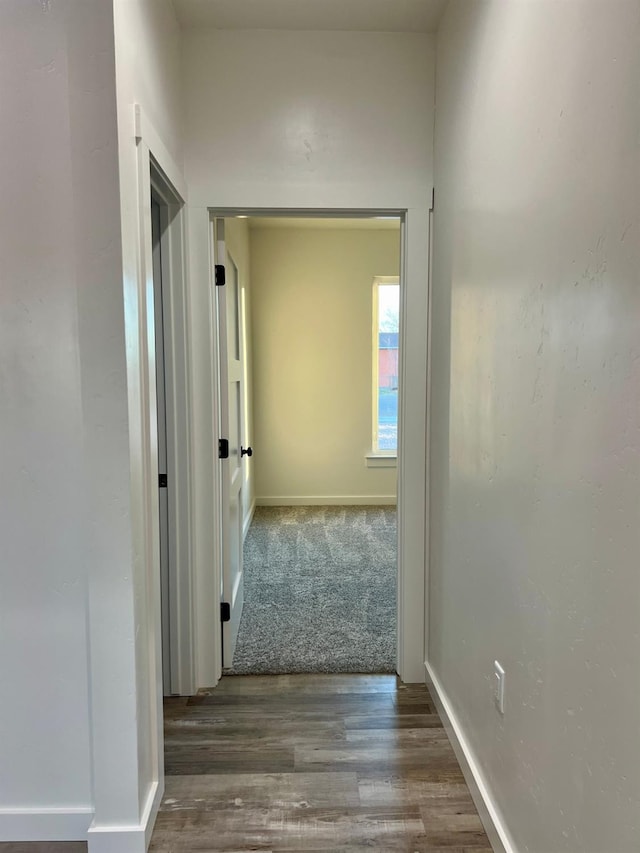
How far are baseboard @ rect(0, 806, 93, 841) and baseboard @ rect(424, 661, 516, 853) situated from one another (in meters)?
1.12

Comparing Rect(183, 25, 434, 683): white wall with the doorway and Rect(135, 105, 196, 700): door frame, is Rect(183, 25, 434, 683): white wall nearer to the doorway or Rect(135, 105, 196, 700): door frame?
Rect(135, 105, 196, 700): door frame

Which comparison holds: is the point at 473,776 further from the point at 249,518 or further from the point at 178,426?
the point at 249,518

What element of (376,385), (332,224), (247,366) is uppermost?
(332,224)

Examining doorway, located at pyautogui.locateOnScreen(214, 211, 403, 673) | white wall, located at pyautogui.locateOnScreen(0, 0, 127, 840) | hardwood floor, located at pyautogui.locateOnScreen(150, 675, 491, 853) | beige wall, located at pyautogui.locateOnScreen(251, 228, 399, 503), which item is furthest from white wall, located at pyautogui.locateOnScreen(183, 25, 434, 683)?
beige wall, located at pyautogui.locateOnScreen(251, 228, 399, 503)

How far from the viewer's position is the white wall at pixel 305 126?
2.25 meters

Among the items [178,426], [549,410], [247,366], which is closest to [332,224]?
[247,366]

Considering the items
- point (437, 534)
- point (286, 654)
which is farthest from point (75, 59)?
point (286, 654)

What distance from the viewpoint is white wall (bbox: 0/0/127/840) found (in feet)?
4.72

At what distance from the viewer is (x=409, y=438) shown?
7.93ft

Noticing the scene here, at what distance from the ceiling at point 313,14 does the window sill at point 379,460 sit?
143 inches

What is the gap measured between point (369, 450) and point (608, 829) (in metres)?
4.44

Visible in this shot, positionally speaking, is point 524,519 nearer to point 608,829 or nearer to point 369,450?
point 608,829

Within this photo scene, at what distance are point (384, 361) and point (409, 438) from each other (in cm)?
314

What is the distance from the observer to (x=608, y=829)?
102 cm
